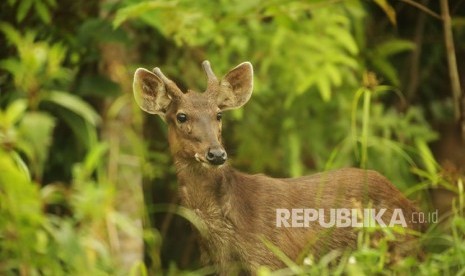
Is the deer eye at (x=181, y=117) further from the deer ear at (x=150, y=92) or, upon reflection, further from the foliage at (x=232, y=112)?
the foliage at (x=232, y=112)

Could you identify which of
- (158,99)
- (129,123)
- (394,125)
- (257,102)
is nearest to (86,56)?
(129,123)

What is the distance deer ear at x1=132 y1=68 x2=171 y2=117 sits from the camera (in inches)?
259

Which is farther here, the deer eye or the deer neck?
the deer neck

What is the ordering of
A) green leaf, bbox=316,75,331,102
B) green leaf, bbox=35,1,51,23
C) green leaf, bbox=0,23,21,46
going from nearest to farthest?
1. green leaf, bbox=0,23,21,46
2. green leaf, bbox=35,1,51,23
3. green leaf, bbox=316,75,331,102

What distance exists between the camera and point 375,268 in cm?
670

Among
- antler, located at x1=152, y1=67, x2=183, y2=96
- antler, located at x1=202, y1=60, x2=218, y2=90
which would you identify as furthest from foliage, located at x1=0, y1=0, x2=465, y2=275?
antler, located at x1=202, y1=60, x2=218, y2=90

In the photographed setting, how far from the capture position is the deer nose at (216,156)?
251 inches

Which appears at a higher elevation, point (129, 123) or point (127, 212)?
point (129, 123)

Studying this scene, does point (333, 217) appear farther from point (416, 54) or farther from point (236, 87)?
point (416, 54)

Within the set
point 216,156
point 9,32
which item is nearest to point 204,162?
point 216,156

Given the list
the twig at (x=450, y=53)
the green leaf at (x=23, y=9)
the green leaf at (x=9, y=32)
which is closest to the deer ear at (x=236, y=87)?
the twig at (x=450, y=53)

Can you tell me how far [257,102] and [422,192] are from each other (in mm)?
2838

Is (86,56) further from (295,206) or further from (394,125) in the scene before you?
(295,206)

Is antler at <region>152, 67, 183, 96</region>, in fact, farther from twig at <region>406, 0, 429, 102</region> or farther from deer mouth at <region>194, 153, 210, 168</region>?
twig at <region>406, 0, 429, 102</region>
